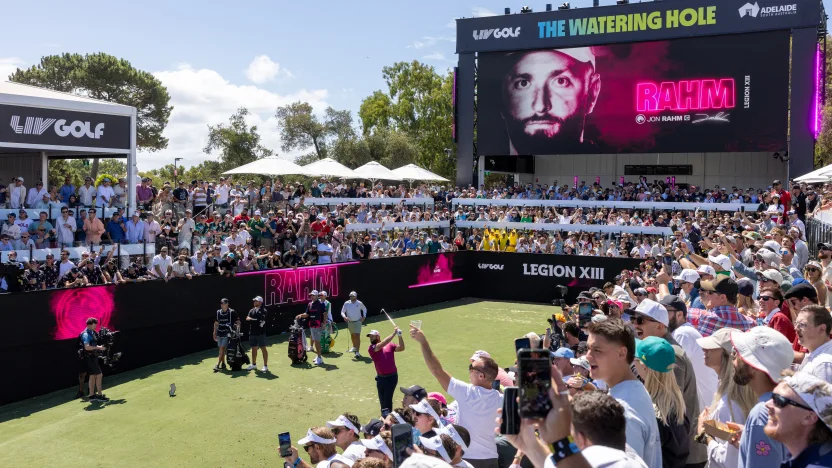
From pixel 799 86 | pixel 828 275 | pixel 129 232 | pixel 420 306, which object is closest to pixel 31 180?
pixel 129 232

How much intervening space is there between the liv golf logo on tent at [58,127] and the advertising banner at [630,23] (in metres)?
20.9

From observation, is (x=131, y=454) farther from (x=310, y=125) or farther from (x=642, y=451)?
(x=310, y=125)

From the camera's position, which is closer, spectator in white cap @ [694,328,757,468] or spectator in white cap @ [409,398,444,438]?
spectator in white cap @ [694,328,757,468]

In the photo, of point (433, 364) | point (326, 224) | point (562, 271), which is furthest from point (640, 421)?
point (562, 271)

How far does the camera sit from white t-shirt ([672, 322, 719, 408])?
5.56 metres

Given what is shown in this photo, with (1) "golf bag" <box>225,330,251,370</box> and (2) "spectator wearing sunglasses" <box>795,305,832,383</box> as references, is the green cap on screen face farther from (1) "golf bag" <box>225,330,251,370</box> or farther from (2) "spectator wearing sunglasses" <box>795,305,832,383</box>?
(1) "golf bag" <box>225,330,251,370</box>

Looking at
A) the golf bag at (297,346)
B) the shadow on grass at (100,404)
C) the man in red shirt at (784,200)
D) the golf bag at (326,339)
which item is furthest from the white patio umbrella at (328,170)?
the man in red shirt at (784,200)

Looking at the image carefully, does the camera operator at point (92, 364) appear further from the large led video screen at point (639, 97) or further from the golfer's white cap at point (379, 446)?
the large led video screen at point (639, 97)

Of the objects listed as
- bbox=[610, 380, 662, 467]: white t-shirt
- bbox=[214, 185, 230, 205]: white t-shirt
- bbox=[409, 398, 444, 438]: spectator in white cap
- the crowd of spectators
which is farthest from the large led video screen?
bbox=[610, 380, 662, 467]: white t-shirt

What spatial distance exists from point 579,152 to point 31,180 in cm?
2308

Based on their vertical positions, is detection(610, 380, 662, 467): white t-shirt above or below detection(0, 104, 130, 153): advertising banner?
below

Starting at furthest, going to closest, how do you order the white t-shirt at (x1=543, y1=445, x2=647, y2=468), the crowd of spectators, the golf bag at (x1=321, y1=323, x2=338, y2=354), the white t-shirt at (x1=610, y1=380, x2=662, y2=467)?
the golf bag at (x1=321, y1=323, x2=338, y2=354), the crowd of spectators, the white t-shirt at (x1=610, y1=380, x2=662, y2=467), the white t-shirt at (x1=543, y1=445, x2=647, y2=468)

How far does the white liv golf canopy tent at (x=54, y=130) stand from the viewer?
18516 millimetres

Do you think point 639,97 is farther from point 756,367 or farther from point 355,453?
point 756,367
